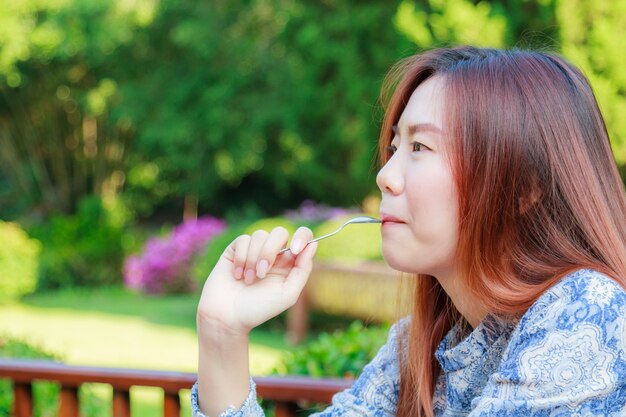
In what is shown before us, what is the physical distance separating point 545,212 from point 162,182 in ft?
55.5

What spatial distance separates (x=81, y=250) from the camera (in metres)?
13.8

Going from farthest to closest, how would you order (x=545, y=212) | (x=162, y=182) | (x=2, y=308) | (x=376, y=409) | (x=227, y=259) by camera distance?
(x=162, y=182)
(x=2, y=308)
(x=376, y=409)
(x=227, y=259)
(x=545, y=212)

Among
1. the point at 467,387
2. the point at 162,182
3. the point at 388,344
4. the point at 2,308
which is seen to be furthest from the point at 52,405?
the point at 162,182

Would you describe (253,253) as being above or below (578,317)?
above

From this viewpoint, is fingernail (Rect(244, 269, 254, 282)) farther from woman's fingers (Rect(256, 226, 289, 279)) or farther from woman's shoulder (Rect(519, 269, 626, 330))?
woman's shoulder (Rect(519, 269, 626, 330))

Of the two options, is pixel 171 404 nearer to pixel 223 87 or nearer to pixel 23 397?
pixel 23 397

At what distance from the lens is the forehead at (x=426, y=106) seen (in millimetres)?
1268

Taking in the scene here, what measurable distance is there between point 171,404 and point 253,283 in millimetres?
770

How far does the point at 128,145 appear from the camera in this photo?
17.9 metres

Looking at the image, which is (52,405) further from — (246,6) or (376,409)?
(246,6)

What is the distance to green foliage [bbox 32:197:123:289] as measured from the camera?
1341 cm

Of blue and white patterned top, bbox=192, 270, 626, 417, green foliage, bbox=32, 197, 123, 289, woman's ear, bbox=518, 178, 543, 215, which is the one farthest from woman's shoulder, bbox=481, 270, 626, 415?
green foliage, bbox=32, 197, 123, 289

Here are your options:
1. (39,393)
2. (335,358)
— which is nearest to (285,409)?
(335,358)

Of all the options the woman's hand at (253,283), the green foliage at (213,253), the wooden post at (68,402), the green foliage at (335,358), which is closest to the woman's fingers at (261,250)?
the woman's hand at (253,283)
